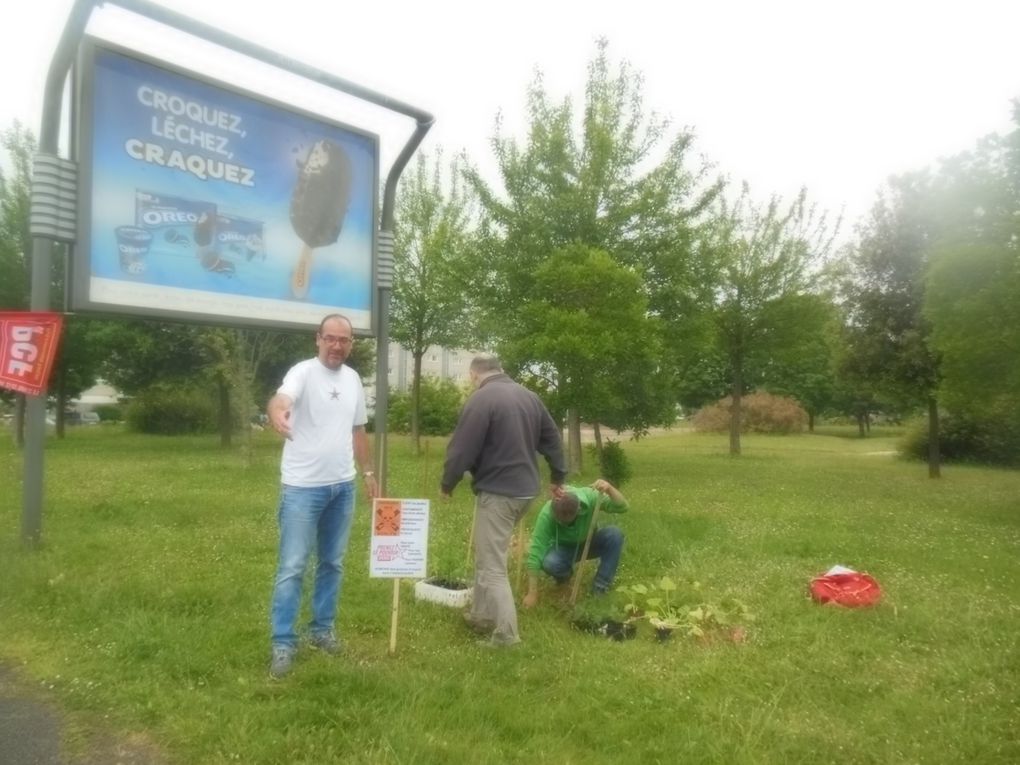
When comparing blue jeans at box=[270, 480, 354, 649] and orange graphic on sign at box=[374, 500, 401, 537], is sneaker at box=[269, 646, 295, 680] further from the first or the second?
orange graphic on sign at box=[374, 500, 401, 537]

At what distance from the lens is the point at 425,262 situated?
20.2 meters

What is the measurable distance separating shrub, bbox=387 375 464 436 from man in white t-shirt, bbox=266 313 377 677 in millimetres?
24418

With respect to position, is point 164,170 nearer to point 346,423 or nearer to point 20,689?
point 346,423

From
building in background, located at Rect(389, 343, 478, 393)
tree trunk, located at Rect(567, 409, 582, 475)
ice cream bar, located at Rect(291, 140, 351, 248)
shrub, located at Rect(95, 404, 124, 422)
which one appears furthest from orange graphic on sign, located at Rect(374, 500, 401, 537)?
shrub, located at Rect(95, 404, 124, 422)

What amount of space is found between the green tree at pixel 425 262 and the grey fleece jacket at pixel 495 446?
1463cm

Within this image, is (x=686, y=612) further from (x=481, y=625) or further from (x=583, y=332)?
(x=583, y=332)

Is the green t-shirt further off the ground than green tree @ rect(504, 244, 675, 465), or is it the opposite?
green tree @ rect(504, 244, 675, 465)

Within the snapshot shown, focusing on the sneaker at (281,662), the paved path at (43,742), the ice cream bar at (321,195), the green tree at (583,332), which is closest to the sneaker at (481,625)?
the sneaker at (281,662)

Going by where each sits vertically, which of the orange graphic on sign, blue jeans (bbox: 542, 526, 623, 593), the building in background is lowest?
blue jeans (bbox: 542, 526, 623, 593)

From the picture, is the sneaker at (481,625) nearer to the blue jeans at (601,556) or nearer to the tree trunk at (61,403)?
the blue jeans at (601,556)

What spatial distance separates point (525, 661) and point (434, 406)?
2579 centimetres

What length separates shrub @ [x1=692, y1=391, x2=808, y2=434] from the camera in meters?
48.2

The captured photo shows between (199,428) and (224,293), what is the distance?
27894 mm

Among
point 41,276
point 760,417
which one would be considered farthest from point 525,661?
point 760,417
